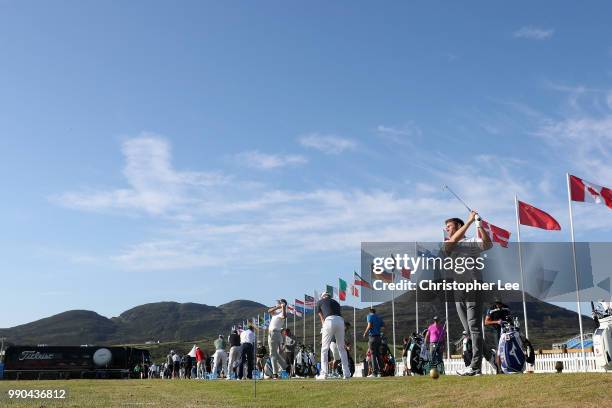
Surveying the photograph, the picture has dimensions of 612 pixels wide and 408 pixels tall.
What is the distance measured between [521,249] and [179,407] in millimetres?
20690

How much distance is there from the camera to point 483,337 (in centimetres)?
1190

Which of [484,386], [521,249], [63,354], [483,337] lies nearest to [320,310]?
[483,337]

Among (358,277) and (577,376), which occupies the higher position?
(358,277)

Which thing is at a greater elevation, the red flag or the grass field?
the red flag

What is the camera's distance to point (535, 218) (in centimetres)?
2698

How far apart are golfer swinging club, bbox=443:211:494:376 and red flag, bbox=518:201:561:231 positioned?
627 inches

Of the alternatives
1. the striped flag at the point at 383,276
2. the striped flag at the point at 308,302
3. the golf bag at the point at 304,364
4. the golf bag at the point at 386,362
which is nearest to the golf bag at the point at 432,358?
the golf bag at the point at 386,362

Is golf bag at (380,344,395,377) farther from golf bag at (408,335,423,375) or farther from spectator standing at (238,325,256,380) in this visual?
spectator standing at (238,325,256,380)

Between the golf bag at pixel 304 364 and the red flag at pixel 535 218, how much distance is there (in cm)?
1010

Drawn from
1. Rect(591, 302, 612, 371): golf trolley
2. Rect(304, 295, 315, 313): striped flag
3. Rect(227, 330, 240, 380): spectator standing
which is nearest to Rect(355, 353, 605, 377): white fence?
Rect(227, 330, 240, 380): spectator standing

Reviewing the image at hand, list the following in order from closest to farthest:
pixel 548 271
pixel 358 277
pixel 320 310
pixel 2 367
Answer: pixel 320 310, pixel 548 271, pixel 358 277, pixel 2 367

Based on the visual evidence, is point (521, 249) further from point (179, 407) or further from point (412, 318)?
point (412, 318)

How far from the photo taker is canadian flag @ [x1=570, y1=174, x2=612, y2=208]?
2423 centimetres

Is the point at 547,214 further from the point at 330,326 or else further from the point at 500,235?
the point at 330,326
